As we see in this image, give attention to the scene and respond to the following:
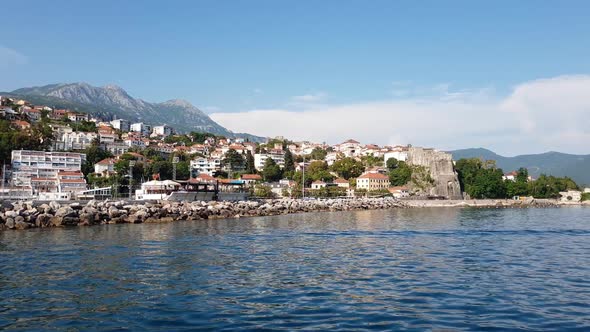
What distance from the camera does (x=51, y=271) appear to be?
14.7 meters

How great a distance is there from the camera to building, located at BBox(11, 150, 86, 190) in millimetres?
80062

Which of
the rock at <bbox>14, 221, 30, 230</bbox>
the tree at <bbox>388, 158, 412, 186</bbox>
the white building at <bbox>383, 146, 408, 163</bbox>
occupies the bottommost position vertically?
the rock at <bbox>14, 221, 30, 230</bbox>

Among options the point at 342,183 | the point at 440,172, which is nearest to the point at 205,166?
the point at 342,183

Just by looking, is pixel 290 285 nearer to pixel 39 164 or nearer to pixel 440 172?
pixel 39 164

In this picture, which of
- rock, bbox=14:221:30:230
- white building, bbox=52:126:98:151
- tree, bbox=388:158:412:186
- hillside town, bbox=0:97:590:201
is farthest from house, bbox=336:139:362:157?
rock, bbox=14:221:30:230

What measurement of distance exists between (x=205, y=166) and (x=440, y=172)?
5840 centimetres

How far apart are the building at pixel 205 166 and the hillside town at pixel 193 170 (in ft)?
0.84

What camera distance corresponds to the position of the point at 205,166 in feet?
408

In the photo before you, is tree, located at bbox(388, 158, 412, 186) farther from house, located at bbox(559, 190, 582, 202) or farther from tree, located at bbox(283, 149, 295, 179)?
house, located at bbox(559, 190, 582, 202)

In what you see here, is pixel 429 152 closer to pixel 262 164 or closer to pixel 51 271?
pixel 262 164

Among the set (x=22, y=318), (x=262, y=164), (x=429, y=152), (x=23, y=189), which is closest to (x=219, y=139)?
(x=262, y=164)

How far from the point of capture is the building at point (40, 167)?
→ 8006 cm

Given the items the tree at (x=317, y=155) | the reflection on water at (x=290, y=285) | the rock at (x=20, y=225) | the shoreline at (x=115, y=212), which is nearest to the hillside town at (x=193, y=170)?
the tree at (x=317, y=155)

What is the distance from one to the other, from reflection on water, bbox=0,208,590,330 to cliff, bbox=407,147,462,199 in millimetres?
90685
